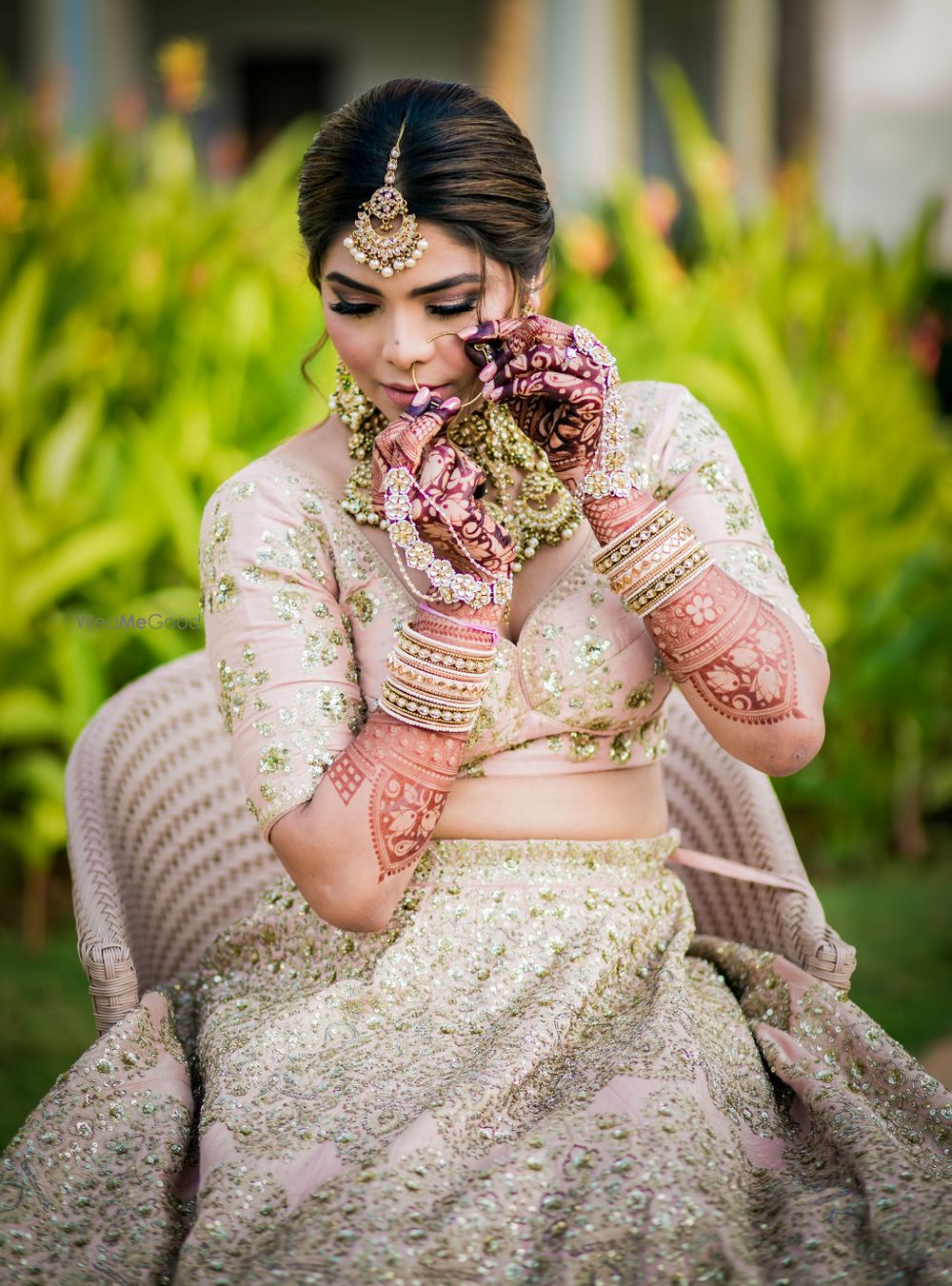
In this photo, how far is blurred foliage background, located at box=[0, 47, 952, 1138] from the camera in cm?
369

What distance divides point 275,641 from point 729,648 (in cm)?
57

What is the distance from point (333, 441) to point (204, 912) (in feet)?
2.74

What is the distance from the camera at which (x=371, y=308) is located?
1810 mm

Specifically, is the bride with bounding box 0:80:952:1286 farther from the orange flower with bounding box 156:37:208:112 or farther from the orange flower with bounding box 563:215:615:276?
→ the orange flower with bounding box 563:215:615:276

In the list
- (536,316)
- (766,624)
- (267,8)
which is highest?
(267,8)

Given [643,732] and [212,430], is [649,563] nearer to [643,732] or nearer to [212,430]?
[643,732]

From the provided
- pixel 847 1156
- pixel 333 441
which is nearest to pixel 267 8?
pixel 333 441

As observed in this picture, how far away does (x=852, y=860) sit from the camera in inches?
173

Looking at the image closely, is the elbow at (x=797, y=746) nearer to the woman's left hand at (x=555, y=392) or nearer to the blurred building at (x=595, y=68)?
the woman's left hand at (x=555, y=392)

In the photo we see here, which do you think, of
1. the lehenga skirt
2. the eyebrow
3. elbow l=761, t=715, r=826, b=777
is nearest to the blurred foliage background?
the lehenga skirt

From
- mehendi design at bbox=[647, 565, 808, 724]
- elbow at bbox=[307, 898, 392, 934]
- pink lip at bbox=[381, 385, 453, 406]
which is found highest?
pink lip at bbox=[381, 385, 453, 406]

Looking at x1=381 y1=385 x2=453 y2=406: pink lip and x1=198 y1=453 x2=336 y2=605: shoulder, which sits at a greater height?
x1=381 y1=385 x2=453 y2=406: pink lip

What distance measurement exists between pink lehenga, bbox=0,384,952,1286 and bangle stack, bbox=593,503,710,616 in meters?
0.14

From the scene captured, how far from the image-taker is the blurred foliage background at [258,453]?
12.1 feet
